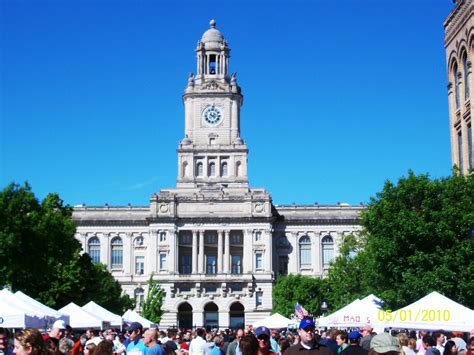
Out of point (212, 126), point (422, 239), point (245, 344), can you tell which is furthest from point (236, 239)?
point (245, 344)

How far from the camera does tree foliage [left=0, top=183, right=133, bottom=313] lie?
48.7m

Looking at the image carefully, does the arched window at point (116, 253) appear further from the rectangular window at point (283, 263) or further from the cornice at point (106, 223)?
the rectangular window at point (283, 263)

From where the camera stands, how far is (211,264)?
354 ft

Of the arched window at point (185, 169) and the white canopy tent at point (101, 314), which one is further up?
the arched window at point (185, 169)

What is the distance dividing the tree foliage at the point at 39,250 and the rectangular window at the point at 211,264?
39.6 metres

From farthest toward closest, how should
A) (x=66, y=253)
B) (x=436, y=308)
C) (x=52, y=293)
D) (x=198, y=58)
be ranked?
(x=198, y=58)
(x=52, y=293)
(x=66, y=253)
(x=436, y=308)

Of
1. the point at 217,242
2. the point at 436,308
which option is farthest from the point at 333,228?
the point at 436,308

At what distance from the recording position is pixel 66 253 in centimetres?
5744

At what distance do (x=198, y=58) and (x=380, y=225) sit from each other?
7289 cm

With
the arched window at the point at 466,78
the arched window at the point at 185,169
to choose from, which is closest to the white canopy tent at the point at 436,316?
the arched window at the point at 466,78

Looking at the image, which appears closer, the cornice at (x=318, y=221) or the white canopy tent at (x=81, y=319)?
the white canopy tent at (x=81, y=319)

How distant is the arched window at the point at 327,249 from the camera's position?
108875mm

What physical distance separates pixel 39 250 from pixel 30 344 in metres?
43.4

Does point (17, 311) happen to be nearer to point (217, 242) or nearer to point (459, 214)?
point (459, 214)
